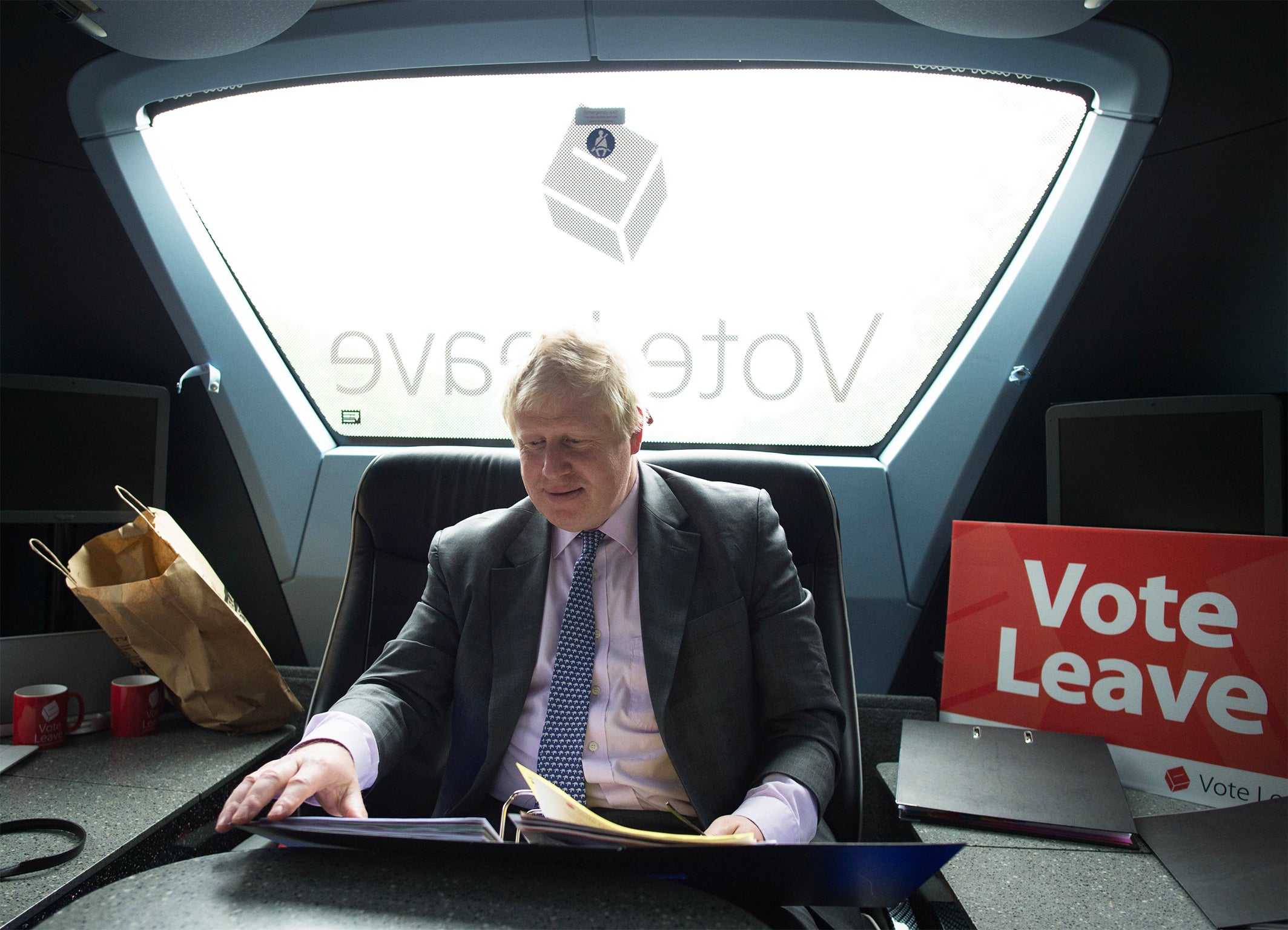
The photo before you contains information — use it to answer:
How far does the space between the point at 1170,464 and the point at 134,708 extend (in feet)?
7.94

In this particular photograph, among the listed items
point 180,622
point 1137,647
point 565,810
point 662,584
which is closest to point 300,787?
point 565,810

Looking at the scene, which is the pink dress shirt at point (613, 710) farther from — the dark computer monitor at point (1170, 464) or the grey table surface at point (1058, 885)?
the dark computer monitor at point (1170, 464)

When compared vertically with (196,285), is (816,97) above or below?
above

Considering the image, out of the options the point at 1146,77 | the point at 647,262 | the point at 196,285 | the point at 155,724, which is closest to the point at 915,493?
the point at 647,262

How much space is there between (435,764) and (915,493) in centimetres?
143

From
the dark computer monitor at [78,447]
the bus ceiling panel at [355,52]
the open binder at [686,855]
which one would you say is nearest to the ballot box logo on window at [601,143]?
the bus ceiling panel at [355,52]

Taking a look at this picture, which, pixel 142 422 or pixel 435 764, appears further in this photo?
pixel 142 422

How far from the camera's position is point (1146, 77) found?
1.84 meters

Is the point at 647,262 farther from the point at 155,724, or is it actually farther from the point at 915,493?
the point at 155,724

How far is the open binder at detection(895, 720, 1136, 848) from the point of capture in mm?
1268

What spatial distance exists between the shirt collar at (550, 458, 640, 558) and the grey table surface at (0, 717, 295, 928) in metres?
0.88

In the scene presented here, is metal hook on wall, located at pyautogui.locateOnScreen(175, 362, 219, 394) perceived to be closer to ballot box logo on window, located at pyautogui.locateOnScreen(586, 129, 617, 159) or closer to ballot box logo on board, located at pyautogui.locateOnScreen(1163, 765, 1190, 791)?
ballot box logo on window, located at pyautogui.locateOnScreen(586, 129, 617, 159)

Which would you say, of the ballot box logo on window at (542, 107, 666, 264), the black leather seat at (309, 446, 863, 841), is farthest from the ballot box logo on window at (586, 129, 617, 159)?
the black leather seat at (309, 446, 863, 841)

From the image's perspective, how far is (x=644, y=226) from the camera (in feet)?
7.34
